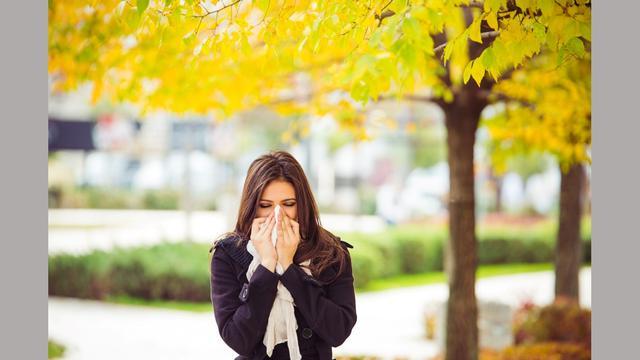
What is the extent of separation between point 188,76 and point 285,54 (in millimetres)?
709

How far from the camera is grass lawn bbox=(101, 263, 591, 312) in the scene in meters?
8.97

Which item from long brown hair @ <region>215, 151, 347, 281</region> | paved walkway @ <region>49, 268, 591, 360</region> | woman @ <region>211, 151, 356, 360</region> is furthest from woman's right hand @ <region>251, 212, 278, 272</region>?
paved walkway @ <region>49, 268, 591, 360</region>

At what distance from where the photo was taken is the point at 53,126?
16.6 m

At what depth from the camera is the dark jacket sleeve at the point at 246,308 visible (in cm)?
235

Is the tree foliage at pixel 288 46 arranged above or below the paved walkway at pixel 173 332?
above

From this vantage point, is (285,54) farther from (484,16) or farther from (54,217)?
(54,217)

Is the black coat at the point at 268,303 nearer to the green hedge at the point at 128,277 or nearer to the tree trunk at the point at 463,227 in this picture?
the tree trunk at the point at 463,227

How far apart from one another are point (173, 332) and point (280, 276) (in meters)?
5.50

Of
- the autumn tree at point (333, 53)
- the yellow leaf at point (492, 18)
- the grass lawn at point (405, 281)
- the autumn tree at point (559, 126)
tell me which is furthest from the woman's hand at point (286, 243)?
the grass lawn at point (405, 281)

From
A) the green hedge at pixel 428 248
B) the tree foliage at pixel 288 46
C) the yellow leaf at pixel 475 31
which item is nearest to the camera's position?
the yellow leaf at pixel 475 31

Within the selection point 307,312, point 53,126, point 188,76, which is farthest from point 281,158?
point 53,126

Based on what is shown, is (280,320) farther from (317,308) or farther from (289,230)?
(289,230)

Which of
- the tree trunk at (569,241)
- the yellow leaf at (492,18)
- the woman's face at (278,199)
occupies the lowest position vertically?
the tree trunk at (569,241)

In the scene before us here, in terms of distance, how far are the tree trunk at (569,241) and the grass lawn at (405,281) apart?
2.94 metres
